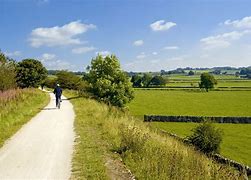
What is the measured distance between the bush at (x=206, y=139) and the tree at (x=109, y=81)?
1377 inches

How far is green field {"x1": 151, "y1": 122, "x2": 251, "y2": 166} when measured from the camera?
94.9 ft

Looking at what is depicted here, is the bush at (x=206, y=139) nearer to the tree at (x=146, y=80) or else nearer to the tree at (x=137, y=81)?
the tree at (x=137, y=81)

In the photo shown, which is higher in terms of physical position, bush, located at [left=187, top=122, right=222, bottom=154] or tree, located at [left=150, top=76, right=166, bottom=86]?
tree, located at [left=150, top=76, right=166, bottom=86]

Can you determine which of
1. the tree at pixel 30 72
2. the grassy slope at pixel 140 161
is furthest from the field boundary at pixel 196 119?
the grassy slope at pixel 140 161

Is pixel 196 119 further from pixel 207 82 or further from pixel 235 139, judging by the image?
pixel 207 82

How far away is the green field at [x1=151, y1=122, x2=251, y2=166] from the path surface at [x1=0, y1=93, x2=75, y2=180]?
41.0ft

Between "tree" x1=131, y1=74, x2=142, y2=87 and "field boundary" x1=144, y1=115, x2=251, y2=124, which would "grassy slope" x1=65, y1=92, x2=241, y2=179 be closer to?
"field boundary" x1=144, y1=115, x2=251, y2=124

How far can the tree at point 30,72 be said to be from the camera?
78625 mm

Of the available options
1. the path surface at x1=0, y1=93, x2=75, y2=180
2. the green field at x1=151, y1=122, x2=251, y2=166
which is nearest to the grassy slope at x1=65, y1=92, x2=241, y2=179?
the path surface at x1=0, y1=93, x2=75, y2=180

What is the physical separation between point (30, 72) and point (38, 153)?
231ft

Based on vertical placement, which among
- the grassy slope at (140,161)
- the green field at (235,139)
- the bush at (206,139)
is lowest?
the green field at (235,139)

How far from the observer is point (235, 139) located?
3728cm

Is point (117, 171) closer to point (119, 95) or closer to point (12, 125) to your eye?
point (12, 125)

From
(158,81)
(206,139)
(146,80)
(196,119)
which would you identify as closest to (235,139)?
(206,139)
